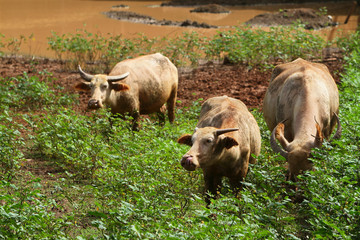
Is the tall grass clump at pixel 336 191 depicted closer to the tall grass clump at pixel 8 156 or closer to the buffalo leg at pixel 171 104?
the tall grass clump at pixel 8 156

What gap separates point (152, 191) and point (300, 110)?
262cm

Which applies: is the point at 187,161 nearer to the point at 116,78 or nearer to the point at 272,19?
the point at 116,78

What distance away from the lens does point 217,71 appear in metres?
13.4

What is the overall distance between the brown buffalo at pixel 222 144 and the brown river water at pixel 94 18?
34.3 ft

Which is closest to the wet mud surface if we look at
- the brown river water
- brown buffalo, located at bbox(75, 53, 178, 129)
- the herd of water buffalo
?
the brown river water

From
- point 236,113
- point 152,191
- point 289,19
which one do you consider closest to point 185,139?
point 236,113

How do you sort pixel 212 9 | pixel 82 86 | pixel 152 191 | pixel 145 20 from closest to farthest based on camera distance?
pixel 152 191, pixel 82 86, pixel 145 20, pixel 212 9

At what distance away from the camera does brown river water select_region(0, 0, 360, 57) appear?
19750 millimetres

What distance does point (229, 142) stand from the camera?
18.9 feet

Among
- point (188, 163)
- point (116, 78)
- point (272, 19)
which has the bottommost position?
point (272, 19)

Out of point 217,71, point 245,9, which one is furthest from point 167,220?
point 245,9

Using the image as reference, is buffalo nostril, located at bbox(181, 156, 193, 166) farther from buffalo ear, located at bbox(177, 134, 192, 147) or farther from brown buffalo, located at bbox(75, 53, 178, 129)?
brown buffalo, located at bbox(75, 53, 178, 129)

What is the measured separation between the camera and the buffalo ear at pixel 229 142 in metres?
5.72

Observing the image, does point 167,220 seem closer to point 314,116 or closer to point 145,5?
point 314,116
